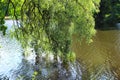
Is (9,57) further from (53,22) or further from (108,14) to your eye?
(108,14)

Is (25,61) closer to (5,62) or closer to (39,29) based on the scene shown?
(5,62)

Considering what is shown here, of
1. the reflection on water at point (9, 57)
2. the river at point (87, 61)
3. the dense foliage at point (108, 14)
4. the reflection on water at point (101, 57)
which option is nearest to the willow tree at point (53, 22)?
the river at point (87, 61)

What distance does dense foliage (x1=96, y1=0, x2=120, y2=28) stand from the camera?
5319 cm

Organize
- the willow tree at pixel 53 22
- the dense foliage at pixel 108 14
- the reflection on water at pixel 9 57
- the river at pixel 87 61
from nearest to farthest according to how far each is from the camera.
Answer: the willow tree at pixel 53 22
the river at pixel 87 61
the reflection on water at pixel 9 57
the dense foliage at pixel 108 14

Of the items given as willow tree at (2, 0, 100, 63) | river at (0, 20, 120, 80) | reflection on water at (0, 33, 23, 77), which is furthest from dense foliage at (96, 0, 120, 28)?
willow tree at (2, 0, 100, 63)

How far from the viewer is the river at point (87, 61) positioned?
22.4 meters

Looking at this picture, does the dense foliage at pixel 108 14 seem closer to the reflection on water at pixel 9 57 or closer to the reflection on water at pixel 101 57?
the reflection on water at pixel 101 57

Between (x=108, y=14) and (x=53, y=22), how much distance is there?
36978mm

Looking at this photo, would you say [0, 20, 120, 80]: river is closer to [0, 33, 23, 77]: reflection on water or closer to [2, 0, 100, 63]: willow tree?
[0, 33, 23, 77]: reflection on water

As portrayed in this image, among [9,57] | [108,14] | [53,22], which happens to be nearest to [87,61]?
[9,57]

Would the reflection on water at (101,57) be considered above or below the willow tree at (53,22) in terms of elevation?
below

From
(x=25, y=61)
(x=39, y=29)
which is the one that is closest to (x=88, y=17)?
(x=39, y=29)

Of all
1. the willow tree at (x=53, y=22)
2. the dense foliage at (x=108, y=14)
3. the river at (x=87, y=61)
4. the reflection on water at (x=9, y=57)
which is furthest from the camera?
the dense foliage at (x=108, y=14)

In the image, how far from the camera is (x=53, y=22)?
722 inches
